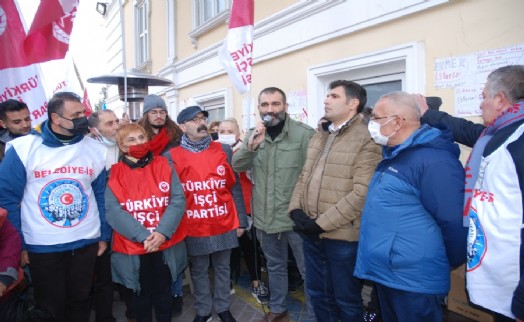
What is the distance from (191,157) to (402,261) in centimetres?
189

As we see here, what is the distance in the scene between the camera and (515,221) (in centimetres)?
157

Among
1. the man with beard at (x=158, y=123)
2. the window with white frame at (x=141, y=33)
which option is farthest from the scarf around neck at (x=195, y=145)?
the window with white frame at (x=141, y=33)

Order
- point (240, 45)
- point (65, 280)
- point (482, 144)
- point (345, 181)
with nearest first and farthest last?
point (482, 144)
point (345, 181)
point (65, 280)
point (240, 45)

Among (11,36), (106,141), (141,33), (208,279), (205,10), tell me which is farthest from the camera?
(141,33)

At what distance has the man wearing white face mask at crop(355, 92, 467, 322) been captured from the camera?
6.24 feet

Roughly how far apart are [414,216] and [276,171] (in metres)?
1.36

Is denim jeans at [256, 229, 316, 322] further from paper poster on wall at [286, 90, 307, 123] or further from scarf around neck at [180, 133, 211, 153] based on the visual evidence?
paper poster on wall at [286, 90, 307, 123]

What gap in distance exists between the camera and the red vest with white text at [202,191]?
3186 millimetres

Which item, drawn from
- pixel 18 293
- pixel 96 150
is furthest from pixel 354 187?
pixel 18 293

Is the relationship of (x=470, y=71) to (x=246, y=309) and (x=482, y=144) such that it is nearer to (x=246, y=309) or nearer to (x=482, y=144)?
(x=482, y=144)

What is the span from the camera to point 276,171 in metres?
3.15

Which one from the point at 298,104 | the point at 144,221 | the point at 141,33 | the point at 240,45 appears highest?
the point at 141,33

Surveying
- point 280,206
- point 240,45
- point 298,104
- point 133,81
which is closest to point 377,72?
point 298,104

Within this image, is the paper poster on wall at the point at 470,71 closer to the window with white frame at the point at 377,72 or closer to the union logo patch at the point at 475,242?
the window with white frame at the point at 377,72
